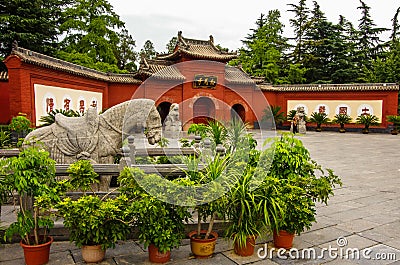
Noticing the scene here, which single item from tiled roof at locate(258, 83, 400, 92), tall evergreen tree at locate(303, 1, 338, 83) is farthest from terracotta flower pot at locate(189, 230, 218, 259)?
tall evergreen tree at locate(303, 1, 338, 83)

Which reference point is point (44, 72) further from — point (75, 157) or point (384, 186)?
point (384, 186)

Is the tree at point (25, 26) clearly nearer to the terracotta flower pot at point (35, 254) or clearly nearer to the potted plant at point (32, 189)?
the potted plant at point (32, 189)

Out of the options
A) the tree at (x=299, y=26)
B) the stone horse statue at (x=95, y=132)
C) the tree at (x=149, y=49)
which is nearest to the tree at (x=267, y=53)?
the tree at (x=299, y=26)

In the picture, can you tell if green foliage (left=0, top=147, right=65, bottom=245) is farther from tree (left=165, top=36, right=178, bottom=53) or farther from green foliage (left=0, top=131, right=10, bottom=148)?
tree (left=165, top=36, right=178, bottom=53)

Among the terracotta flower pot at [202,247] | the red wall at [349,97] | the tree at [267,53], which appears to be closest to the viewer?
the terracotta flower pot at [202,247]

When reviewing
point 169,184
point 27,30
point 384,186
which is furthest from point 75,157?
point 27,30

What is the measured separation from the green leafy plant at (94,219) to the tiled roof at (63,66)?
8.63 metres

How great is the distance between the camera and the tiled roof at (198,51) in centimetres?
1778

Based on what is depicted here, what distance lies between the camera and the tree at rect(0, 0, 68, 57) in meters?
15.8

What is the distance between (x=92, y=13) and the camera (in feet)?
62.7

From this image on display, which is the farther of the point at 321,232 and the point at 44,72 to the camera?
the point at 44,72

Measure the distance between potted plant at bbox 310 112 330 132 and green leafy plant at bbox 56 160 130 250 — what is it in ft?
63.9

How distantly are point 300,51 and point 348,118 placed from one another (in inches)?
403

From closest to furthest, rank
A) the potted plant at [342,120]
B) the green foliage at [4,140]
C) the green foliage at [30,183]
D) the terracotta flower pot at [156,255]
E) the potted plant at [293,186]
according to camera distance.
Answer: the green foliage at [30,183]
the terracotta flower pot at [156,255]
the potted plant at [293,186]
the green foliage at [4,140]
the potted plant at [342,120]
